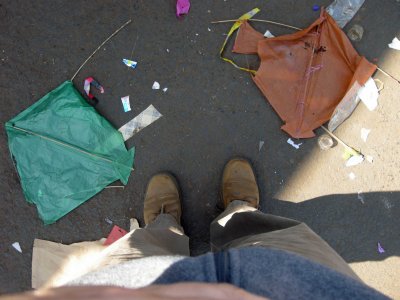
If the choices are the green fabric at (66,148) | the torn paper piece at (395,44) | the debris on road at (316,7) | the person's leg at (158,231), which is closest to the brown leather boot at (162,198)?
the person's leg at (158,231)

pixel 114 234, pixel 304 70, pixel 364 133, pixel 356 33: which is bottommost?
pixel 114 234

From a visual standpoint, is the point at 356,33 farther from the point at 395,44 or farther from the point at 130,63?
the point at 130,63

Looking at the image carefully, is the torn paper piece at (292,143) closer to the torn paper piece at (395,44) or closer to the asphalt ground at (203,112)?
the asphalt ground at (203,112)

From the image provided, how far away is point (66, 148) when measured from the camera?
2225mm

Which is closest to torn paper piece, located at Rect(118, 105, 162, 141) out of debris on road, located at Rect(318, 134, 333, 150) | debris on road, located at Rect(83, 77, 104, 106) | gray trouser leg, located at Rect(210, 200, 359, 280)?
debris on road, located at Rect(83, 77, 104, 106)

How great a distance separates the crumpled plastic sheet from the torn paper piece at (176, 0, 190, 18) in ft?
2.86

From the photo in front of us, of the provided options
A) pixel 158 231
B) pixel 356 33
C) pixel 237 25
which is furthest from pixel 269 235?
pixel 356 33

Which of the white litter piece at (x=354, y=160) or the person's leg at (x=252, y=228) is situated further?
the white litter piece at (x=354, y=160)

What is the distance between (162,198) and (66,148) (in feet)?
2.26

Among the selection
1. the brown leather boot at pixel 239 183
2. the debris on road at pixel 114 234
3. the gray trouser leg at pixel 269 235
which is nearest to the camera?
the gray trouser leg at pixel 269 235

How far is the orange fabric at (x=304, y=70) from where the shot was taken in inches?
85.0

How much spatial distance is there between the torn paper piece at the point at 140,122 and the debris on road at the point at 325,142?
1.03 meters

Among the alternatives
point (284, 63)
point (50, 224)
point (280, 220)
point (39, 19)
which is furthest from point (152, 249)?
point (39, 19)

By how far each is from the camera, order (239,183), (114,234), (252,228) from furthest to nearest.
Answer: 1. (114,234)
2. (239,183)
3. (252,228)
